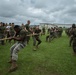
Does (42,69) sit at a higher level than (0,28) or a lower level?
lower

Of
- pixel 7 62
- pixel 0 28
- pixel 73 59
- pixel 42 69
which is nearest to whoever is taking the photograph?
pixel 42 69

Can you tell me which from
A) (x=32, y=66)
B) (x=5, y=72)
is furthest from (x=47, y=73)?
(x=5, y=72)

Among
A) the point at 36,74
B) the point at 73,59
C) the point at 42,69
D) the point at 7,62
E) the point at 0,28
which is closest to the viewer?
the point at 36,74

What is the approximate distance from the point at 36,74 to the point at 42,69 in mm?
684

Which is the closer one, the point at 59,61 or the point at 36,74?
the point at 36,74

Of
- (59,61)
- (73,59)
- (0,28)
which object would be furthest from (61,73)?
(0,28)

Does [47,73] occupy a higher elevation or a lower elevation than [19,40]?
lower

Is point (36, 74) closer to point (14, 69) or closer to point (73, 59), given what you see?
point (14, 69)

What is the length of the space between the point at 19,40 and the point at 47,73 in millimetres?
1971

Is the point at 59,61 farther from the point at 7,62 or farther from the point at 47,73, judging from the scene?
the point at 7,62

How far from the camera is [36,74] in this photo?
866cm

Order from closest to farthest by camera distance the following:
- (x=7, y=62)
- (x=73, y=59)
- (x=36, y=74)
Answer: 1. (x=36, y=74)
2. (x=7, y=62)
3. (x=73, y=59)

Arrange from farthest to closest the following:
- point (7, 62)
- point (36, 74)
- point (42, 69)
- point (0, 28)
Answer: point (0, 28), point (7, 62), point (42, 69), point (36, 74)

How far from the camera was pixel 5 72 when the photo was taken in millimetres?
8914
